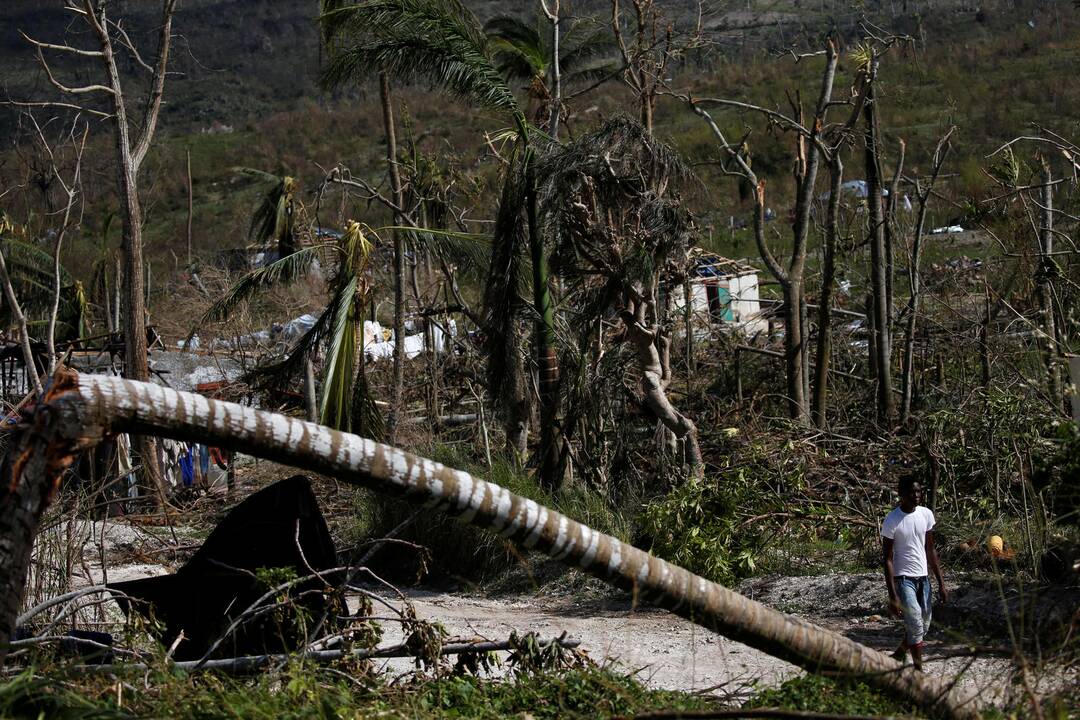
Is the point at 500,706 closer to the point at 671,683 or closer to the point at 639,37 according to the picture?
the point at 671,683

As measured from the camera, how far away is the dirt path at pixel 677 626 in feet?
27.1

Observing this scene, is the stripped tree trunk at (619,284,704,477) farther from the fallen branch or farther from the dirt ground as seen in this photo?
the fallen branch

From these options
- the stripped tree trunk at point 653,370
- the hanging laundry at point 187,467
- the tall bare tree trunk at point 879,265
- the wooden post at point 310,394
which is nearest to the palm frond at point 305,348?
the wooden post at point 310,394

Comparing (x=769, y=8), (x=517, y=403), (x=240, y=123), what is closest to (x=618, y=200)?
(x=517, y=403)

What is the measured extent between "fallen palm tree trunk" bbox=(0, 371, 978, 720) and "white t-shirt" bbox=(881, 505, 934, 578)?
60.8 inches

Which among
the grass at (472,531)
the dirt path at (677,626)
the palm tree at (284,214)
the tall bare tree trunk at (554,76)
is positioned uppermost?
the tall bare tree trunk at (554,76)

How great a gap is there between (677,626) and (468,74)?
7334mm

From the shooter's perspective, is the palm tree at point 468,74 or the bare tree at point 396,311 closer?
the palm tree at point 468,74

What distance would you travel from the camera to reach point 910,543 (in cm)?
732

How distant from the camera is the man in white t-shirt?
7266 mm

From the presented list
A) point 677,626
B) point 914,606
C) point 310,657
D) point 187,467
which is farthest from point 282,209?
point 914,606

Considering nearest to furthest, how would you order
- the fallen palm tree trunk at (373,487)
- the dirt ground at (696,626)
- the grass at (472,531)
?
the fallen palm tree trunk at (373,487)
the dirt ground at (696,626)
the grass at (472,531)

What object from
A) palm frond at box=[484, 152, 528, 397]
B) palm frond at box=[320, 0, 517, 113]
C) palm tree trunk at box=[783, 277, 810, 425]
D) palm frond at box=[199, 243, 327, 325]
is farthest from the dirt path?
palm frond at box=[320, 0, 517, 113]

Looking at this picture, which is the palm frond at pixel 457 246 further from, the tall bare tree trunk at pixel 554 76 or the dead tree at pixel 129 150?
the dead tree at pixel 129 150
